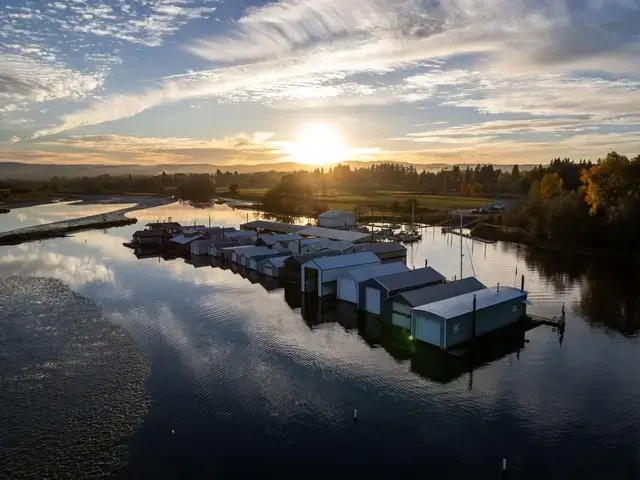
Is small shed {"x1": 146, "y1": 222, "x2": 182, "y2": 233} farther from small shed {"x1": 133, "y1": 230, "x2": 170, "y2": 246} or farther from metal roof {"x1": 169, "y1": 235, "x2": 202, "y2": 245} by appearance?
metal roof {"x1": 169, "y1": 235, "x2": 202, "y2": 245}

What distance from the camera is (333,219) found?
148 feet

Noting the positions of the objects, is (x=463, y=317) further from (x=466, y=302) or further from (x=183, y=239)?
(x=183, y=239)

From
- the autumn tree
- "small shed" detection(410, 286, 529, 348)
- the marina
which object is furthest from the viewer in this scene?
the autumn tree

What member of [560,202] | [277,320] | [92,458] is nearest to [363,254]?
[277,320]

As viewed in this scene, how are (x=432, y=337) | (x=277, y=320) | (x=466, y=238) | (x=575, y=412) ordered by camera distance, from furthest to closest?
(x=466, y=238), (x=277, y=320), (x=432, y=337), (x=575, y=412)

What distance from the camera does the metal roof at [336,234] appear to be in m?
34.0

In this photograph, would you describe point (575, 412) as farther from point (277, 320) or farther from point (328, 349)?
point (277, 320)

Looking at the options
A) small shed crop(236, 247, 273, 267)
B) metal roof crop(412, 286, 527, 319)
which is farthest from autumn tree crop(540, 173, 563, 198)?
metal roof crop(412, 286, 527, 319)

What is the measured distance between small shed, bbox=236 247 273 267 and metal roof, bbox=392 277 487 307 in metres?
12.1

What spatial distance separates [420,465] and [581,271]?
21146 millimetres

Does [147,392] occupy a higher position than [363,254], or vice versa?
[363,254]

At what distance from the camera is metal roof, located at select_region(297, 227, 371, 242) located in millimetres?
33969

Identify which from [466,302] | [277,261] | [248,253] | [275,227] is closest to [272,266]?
[277,261]

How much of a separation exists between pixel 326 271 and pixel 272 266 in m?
4.72
